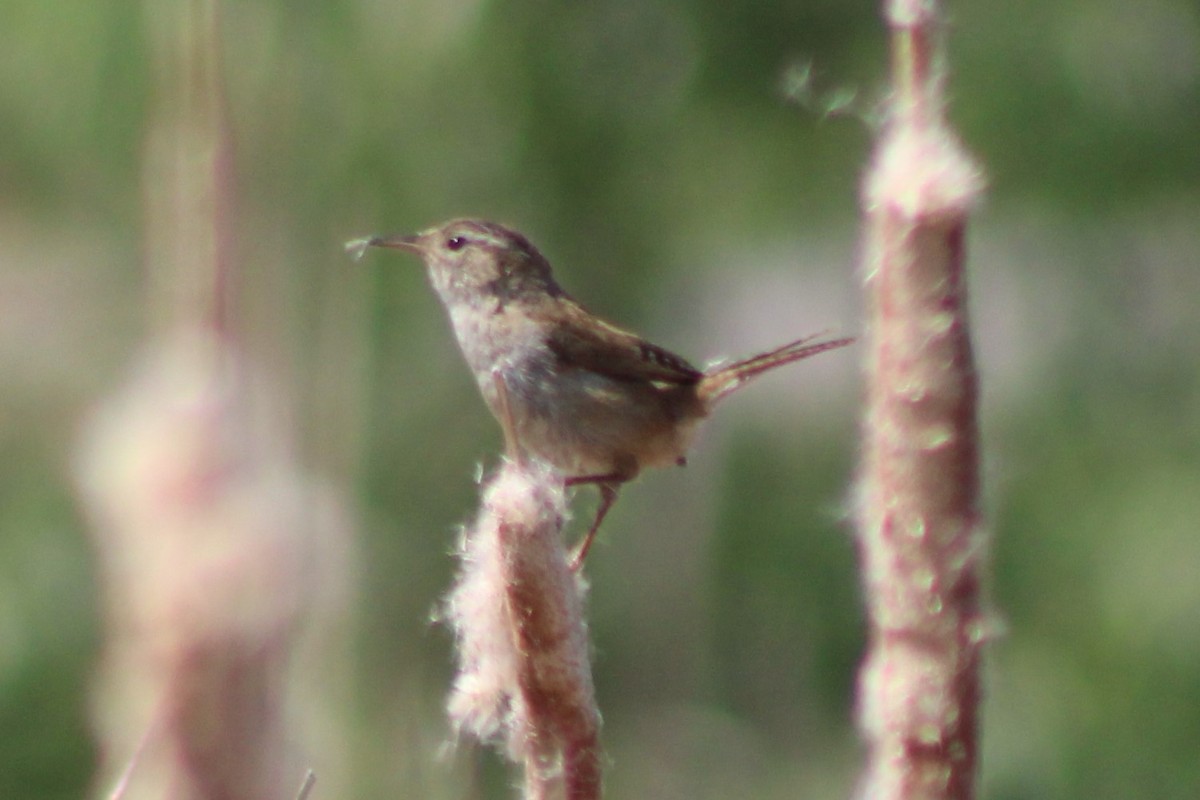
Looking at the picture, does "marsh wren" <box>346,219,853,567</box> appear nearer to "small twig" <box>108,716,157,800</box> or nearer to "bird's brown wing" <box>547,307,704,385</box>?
"bird's brown wing" <box>547,307,704,385</box>

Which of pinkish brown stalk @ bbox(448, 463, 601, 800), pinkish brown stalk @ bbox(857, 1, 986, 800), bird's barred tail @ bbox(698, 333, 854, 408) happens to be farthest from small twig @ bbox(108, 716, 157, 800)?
bird's barred tail @ bbox(698, 333, 854, 408)

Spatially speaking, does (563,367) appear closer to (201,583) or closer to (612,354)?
(612,354)

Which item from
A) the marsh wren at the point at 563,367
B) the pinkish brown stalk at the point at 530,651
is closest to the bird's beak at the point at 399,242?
the marsh wren at the point at 563,367

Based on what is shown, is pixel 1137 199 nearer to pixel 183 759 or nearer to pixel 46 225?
pixel 46 225

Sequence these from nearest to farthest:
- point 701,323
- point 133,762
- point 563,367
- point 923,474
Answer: point 133,762 < point 923,474 < point 563,367 < point 701,323

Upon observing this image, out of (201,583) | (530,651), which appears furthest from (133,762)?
(530,651)

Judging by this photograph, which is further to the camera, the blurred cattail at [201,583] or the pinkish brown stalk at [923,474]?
the pinkish brown stalk at [923,474]

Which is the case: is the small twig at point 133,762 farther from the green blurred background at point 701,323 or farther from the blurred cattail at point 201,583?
the green blurred background at point 701,323
